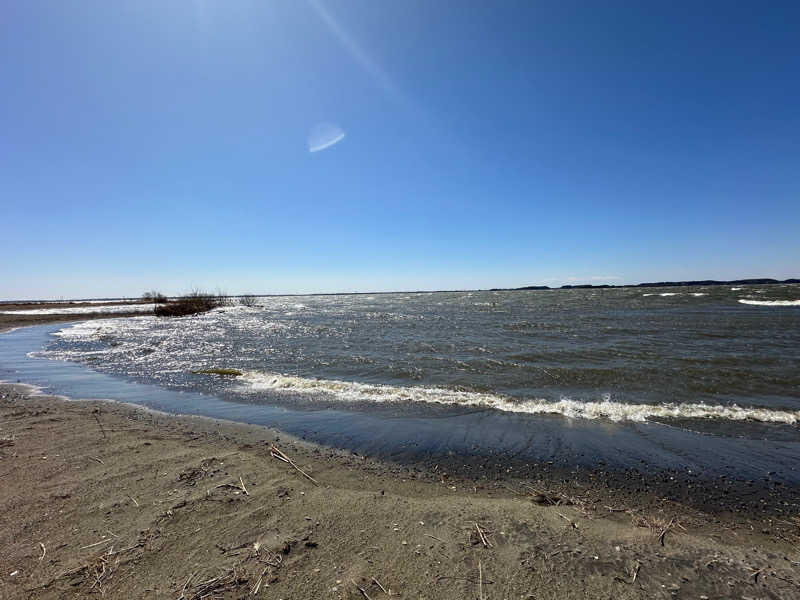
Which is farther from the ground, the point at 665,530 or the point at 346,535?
the point at 346,535

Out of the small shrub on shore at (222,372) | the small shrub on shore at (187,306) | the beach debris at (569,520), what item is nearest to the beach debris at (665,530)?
the beach debris at (569,520)

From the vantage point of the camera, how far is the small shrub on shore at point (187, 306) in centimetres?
5276

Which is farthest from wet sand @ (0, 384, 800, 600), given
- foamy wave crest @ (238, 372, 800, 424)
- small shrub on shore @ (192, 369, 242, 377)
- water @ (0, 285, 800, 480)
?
small shrub on shore @ (192, 369, 242, 377)

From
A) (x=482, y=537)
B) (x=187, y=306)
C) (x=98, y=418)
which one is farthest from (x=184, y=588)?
(x=187, y=306)

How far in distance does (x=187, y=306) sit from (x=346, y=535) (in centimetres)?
6211

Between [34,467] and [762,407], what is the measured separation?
601 inches

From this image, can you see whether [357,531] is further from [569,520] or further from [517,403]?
[517,403]

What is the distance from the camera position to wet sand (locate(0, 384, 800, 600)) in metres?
3.02

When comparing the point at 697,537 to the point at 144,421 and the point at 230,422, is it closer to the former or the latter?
the point at 230,422

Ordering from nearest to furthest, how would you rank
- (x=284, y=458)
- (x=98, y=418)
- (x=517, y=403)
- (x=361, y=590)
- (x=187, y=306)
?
(x=361, y=590) < (x=284, y=458) < (x=98, y=418) < (x=517, y=403) < (x=187, y=306)

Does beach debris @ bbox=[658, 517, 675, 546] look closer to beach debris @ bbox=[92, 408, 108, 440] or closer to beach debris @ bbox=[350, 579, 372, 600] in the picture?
beach debris @ bbox=[350, 579, 372, 600]

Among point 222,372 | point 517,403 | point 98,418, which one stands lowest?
point 517,403

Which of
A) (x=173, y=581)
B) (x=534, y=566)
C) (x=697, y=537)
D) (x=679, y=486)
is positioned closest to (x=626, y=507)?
(x=697, y=537)

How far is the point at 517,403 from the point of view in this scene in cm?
946
